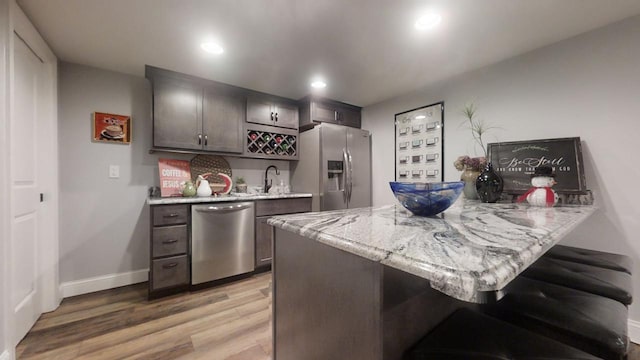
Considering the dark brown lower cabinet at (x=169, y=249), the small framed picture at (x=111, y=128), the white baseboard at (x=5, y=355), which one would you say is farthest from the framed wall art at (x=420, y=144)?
the white baseboard at (x=5, y=355)

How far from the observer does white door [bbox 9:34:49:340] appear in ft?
5.27

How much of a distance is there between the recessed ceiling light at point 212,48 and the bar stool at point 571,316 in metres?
2.47

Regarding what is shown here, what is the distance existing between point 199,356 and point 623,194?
10.3 ft

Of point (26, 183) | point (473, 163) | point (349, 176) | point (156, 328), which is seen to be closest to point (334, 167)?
point (349, 176)

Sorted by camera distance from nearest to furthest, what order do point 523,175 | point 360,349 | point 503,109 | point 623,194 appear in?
point 360,349 < point 623,194 < point 523,175 < point 503,109

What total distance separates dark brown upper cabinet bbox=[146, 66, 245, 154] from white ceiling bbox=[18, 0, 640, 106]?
179 millimetres

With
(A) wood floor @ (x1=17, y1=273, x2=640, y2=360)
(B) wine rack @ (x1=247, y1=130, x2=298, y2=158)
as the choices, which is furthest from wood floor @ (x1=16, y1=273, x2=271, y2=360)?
(B) wine rack @ (x1=247, y1=130, x2=298, y2=158)

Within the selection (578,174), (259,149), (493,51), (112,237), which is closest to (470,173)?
(578,174)

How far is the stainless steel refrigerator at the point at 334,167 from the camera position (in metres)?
3.06

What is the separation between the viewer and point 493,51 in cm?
211

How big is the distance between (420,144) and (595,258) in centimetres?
191

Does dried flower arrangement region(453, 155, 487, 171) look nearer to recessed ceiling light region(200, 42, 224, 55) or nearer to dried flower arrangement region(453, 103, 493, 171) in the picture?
dried flower arrangement region(453, 103, 493, 171)

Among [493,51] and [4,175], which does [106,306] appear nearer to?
[4,175]

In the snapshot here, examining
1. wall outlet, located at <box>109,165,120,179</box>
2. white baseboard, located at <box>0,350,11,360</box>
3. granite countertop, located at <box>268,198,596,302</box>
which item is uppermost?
wall outlet, located at <box>109,165,120,179</box>
